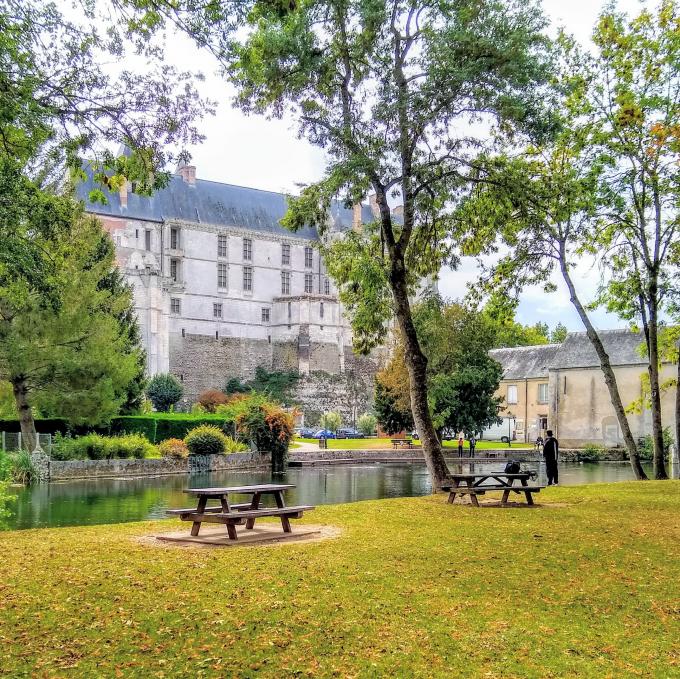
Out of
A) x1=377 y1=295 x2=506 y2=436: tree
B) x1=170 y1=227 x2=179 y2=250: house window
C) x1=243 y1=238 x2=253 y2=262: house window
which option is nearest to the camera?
x1=377 y1=295 x2=506 y2=436: tree

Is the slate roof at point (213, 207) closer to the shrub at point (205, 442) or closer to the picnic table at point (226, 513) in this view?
the shrub at point (205, 442)

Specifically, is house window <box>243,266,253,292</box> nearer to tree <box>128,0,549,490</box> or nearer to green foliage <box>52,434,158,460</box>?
green foliage <box>52,434,158,460</box>

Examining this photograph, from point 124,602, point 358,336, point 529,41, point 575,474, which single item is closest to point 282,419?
point 575,474

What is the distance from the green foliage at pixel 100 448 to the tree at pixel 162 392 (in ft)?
83.1

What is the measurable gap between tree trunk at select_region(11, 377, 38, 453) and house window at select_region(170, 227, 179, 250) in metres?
47.4

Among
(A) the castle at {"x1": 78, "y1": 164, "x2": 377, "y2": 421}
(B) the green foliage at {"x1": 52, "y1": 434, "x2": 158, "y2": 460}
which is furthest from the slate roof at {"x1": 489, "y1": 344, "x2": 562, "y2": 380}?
(B) the green foliage at {"x1": 52, "y1": 434, "x2": 158, "y2": 460}

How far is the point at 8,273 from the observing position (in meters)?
11.0

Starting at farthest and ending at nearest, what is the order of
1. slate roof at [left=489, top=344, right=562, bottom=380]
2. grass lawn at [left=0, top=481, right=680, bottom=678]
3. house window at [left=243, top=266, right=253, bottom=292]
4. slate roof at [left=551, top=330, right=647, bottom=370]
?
1. house window at [left=243, top=266, right=253, bottom=292]
2. slate roof at [left=489, top=344, right=562, bottom=380]
3. slate roof at [left=551, top=330, right=647, bottom=370]
4. grass lawn at [left=0, top=481, right=680, bottom=678]

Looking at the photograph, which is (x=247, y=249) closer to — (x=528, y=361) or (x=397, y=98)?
(x=528, y=361)

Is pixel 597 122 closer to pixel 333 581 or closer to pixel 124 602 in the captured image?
pixel 333 581

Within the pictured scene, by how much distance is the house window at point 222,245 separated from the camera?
77350 mm

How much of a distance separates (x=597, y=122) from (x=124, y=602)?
1684 centimetres

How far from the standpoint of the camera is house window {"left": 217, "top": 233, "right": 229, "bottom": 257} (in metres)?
77.3

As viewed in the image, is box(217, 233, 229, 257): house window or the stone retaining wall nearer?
the stone retaining wall
